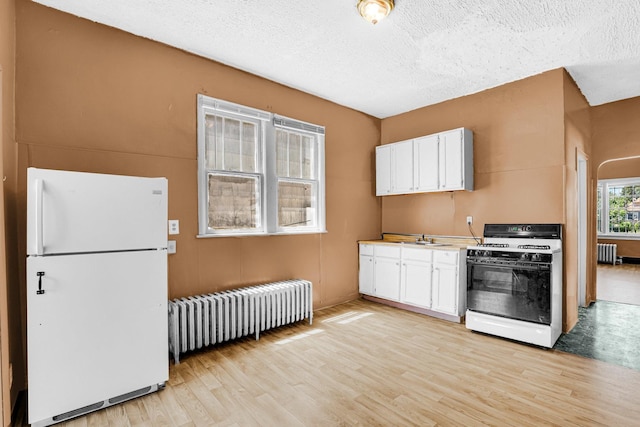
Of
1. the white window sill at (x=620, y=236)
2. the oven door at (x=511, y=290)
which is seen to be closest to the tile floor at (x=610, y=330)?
the oven door at (x=511, y=290)

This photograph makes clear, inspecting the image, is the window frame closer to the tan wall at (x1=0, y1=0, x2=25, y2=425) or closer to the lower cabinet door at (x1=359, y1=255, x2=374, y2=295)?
the lower cabinet door at (x1=359, y1=255, x2=374, y2=295)

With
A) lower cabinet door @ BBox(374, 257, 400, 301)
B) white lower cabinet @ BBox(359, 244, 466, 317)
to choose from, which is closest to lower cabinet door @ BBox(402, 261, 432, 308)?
white lower cabinet @ BBox(359, 244, 466, 317)

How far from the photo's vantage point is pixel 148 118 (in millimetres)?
3059

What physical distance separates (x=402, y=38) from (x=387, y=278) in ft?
10.3

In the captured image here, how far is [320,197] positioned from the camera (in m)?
4.63

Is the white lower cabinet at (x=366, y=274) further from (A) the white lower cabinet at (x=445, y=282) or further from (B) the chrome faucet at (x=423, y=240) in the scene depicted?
(A) the white lower cabinet at (x=445, y=282)

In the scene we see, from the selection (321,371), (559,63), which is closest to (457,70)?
(559,63)

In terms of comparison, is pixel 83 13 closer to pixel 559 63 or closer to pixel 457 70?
pixel 457 70

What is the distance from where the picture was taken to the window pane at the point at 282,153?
4203mm

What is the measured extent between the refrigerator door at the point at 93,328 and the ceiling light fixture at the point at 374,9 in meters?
2.50

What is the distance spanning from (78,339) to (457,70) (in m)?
4.44

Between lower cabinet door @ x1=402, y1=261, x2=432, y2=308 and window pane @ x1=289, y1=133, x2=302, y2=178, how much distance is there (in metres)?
2.00

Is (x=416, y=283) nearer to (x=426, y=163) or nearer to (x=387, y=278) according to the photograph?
(x=387, y=278)

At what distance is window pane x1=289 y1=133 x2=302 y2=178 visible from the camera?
4.35 meters
